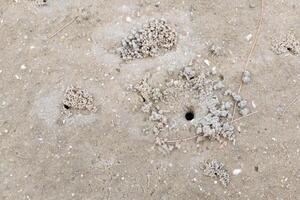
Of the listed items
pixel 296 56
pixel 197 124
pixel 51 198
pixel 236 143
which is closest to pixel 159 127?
pixel 197 124

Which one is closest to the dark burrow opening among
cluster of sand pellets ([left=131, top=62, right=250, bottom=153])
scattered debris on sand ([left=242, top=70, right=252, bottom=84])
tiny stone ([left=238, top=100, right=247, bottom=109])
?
cluster of sand pellets ([left=131, top=62, right=250, bottom=153])

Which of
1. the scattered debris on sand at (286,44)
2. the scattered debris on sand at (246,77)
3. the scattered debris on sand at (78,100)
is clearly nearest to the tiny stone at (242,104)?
the scattered debris on sand at (246,77)

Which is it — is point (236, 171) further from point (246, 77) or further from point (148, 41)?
point (148, 41)

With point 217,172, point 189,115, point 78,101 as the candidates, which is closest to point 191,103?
point 189,115

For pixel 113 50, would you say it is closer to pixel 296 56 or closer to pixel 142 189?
pixel 142 189

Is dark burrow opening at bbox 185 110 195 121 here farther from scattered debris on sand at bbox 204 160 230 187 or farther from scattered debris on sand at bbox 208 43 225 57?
scattered debris on sand at bbox 208 43 225 57
